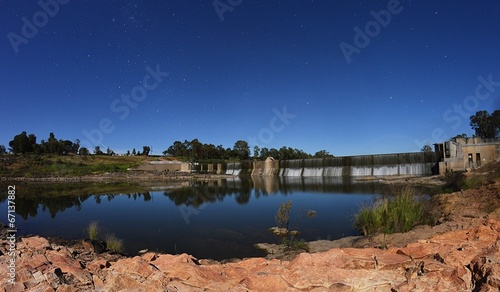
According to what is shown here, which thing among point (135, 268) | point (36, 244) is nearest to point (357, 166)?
point (36, 244)

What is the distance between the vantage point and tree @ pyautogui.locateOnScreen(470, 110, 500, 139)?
58625 mm

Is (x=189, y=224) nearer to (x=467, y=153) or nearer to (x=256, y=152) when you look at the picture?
(x=467, y=153)

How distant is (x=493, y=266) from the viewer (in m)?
3.23

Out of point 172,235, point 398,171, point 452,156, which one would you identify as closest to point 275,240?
point 172,235

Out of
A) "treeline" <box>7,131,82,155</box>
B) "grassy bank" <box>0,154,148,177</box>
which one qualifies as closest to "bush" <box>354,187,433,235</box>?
"grassy bank" <box>0,154,148,177</box>

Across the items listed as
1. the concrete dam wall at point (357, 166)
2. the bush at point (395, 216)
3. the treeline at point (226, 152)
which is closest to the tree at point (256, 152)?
the treeline at point (226, 152)

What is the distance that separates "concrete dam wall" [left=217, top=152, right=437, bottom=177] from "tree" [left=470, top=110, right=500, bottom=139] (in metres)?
33.3

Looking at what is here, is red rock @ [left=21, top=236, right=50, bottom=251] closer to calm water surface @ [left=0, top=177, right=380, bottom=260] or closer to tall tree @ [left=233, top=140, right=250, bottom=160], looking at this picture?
calm water surface @ [left=0, top=177, right=380, bottom=260]

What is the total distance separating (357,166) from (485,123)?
39.9 metres

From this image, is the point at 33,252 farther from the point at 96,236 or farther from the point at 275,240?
the point at 275,240

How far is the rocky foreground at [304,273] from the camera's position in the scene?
3.51 metres

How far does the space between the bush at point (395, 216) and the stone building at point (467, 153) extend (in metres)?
26.0

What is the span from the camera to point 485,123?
6169 cm

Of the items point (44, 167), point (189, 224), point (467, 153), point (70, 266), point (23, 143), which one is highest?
point (23, 143)
